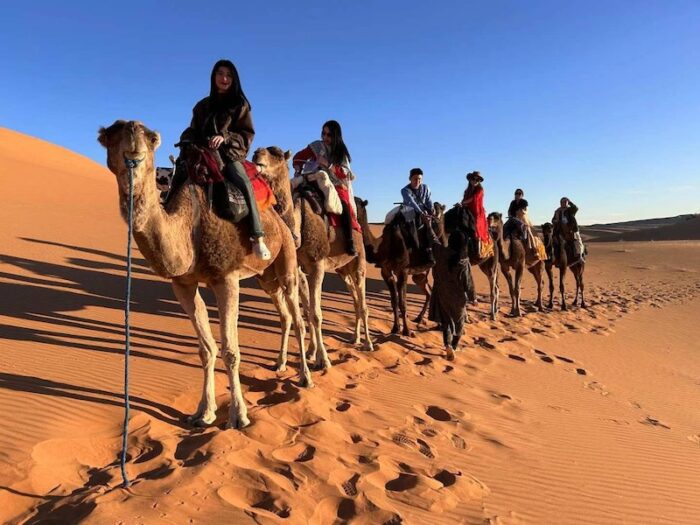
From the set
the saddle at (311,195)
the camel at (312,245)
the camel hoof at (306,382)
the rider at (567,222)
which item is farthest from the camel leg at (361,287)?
the rider at (567,222)

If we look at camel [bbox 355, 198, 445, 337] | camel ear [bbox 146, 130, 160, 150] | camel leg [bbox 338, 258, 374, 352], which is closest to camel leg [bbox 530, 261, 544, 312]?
camel [bbox 355, 198, 445, 337]

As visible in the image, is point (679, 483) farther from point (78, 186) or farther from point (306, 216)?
point (78, 186)

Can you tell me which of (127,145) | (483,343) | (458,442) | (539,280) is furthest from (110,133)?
(539,280)

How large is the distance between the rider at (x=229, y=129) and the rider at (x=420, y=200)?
4.70 m

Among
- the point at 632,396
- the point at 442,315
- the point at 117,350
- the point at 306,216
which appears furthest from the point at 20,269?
the point at 632,396

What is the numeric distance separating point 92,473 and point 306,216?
391 cm

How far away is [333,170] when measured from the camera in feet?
22.1

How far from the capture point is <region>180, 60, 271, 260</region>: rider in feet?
14.0

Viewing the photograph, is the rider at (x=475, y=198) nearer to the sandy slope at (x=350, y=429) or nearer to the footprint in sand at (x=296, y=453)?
the sandy slope at (x=350, y=429)

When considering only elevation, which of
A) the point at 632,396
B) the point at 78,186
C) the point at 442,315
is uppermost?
the point at 78,186

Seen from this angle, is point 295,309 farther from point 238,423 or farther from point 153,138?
point 153,138

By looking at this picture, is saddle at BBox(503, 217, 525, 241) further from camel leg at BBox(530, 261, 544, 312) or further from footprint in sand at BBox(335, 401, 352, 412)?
footprint in sand at BBox(335, 401, 352, 412)

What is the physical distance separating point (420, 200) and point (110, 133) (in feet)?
21.1

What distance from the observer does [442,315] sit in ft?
24.5
